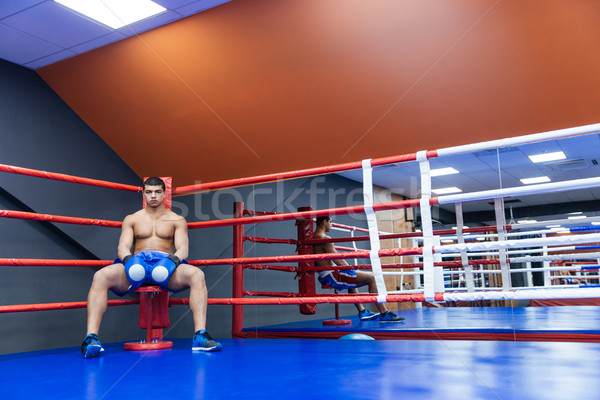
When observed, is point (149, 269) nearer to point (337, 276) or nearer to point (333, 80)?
point (333, 80)

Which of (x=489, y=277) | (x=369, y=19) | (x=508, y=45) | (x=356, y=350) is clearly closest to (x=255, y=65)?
(x=369, y=19)

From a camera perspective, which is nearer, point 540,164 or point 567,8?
point 567,8

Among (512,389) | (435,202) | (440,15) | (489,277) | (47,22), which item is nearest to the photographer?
(512,389)

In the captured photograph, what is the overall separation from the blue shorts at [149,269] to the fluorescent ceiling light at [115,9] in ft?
5.90

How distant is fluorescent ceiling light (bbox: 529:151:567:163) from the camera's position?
25.0 feet

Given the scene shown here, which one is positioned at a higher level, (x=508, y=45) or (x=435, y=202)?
(x=508, y=45)

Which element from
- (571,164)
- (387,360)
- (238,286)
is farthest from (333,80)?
(571,164)

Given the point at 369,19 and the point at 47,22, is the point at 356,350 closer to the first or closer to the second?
the point at 369,19

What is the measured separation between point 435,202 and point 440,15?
151cm

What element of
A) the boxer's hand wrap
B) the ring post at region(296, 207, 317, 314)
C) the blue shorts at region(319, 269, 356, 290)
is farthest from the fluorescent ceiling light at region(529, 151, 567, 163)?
the boxer's hand wrap

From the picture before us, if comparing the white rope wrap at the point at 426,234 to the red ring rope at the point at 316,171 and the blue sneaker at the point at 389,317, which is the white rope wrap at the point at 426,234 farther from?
the blue sneaker at the point at 389,317

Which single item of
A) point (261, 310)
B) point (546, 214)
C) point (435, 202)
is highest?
point (546, 214)

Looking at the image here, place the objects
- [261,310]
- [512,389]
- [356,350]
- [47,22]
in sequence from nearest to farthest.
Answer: [512,389] → [356,350] → [47,22] → [261,310]

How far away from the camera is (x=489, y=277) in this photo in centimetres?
1005
